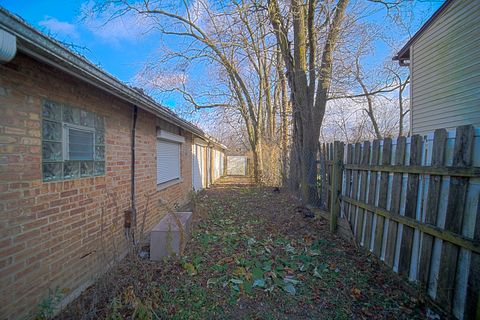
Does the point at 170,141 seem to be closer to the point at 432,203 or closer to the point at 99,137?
the point at 99,137

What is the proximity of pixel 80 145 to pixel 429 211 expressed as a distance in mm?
4148

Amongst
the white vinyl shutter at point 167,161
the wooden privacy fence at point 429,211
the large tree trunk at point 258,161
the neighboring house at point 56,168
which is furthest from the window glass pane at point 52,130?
the large tree trunk at point 258,161

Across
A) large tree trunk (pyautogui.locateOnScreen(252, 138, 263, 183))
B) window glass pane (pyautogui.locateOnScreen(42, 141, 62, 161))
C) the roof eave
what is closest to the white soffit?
window glass pane (pyautogui.locateOnScreen(42, 141, 62, 161))

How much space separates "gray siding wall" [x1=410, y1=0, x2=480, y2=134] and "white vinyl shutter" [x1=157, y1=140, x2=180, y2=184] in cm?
774

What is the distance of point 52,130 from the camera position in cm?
247

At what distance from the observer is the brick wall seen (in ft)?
6.45

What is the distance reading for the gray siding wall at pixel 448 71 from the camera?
17.5ft

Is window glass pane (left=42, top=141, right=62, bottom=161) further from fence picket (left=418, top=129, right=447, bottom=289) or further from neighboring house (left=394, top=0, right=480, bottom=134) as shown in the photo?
neighboring house (left=394, top=0, right=480, bottom=134)

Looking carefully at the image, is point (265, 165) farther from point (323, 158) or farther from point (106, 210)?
point (106, 210)

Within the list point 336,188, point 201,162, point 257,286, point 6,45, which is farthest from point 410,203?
point 201,162

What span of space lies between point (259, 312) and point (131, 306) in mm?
1371

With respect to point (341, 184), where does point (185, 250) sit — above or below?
below

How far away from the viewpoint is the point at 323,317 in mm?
2342

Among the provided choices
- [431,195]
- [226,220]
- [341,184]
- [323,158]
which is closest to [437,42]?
[323,158]
